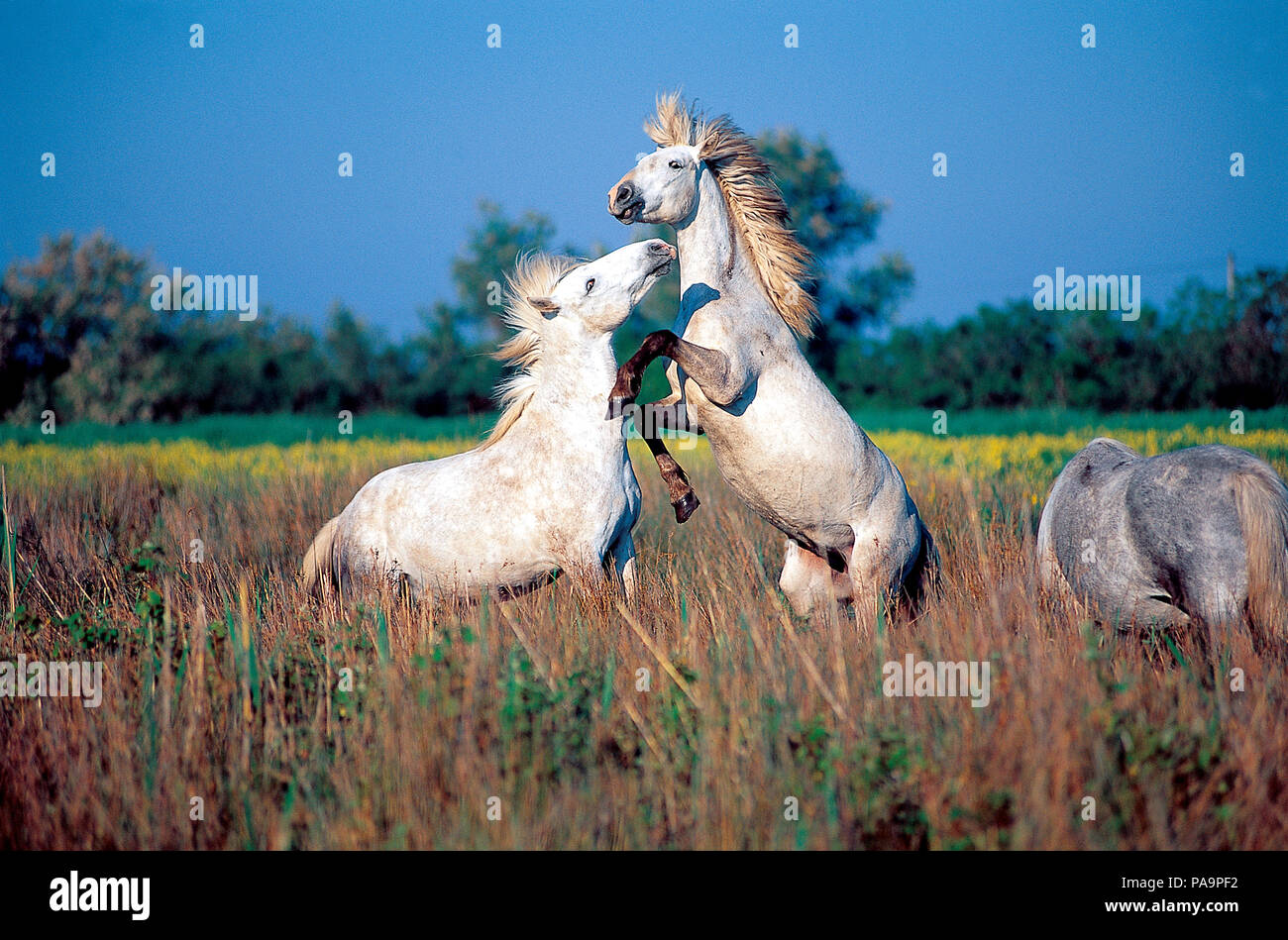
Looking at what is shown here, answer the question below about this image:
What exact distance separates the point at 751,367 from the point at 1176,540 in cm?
222

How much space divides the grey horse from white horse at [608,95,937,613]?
930mm

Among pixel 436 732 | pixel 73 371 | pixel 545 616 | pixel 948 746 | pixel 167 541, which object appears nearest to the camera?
pixel 948 746

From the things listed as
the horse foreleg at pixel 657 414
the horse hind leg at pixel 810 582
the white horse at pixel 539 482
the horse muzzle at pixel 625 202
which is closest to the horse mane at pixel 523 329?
the white horse at pixel 539 482

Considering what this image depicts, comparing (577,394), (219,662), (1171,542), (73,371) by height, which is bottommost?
(219,662)

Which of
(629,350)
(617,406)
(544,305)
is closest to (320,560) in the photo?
(544,305)

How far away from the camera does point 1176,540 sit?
14.9 ft

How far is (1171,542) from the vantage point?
15.0 feet

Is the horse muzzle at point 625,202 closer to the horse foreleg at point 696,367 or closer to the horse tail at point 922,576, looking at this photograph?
the horse foreleg at point 696,367

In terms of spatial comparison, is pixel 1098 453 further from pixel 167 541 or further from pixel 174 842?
pixel 167 541

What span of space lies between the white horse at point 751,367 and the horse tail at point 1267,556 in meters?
1.72

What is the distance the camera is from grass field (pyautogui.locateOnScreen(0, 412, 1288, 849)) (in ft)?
10.2

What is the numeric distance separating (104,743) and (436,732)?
1.36 meters

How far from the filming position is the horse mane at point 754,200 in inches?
209

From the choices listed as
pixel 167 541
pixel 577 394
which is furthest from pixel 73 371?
pixel 577 394
